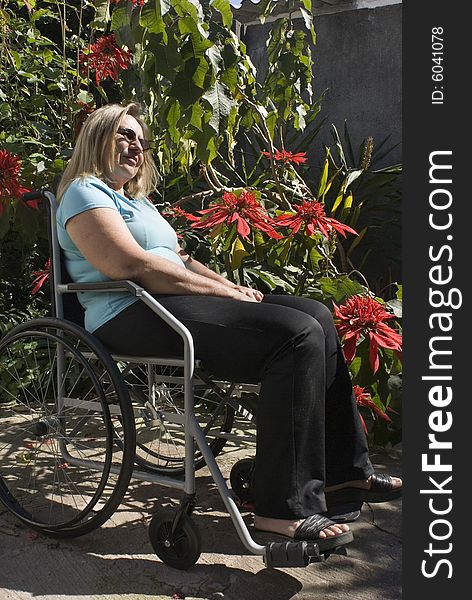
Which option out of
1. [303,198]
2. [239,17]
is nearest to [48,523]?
[303,198]

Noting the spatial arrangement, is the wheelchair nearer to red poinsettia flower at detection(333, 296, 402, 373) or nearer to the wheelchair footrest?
the wheelchair footrest

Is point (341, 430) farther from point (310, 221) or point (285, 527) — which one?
point (310, 221)

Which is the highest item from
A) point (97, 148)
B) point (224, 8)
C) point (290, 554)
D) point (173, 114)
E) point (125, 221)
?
point (224, 8)

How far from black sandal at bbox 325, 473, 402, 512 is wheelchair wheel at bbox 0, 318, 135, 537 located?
2.09 ft

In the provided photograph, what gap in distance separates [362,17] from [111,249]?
3.78 metres

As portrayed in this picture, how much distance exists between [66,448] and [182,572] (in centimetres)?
63

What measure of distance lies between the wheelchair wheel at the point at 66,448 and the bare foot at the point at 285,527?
40cm

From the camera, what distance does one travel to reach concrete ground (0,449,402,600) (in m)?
2.15

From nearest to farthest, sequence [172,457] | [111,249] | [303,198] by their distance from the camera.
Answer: [111,249], [172,457], [303,198]

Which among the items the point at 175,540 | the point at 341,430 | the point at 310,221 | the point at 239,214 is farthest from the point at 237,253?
the point at 175,540

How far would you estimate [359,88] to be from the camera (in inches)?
214

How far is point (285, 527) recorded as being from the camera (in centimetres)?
211

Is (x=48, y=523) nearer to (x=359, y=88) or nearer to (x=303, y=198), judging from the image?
(x=303, y=198)

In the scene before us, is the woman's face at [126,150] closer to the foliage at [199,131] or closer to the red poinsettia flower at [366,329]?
the foliage at [199,131]
